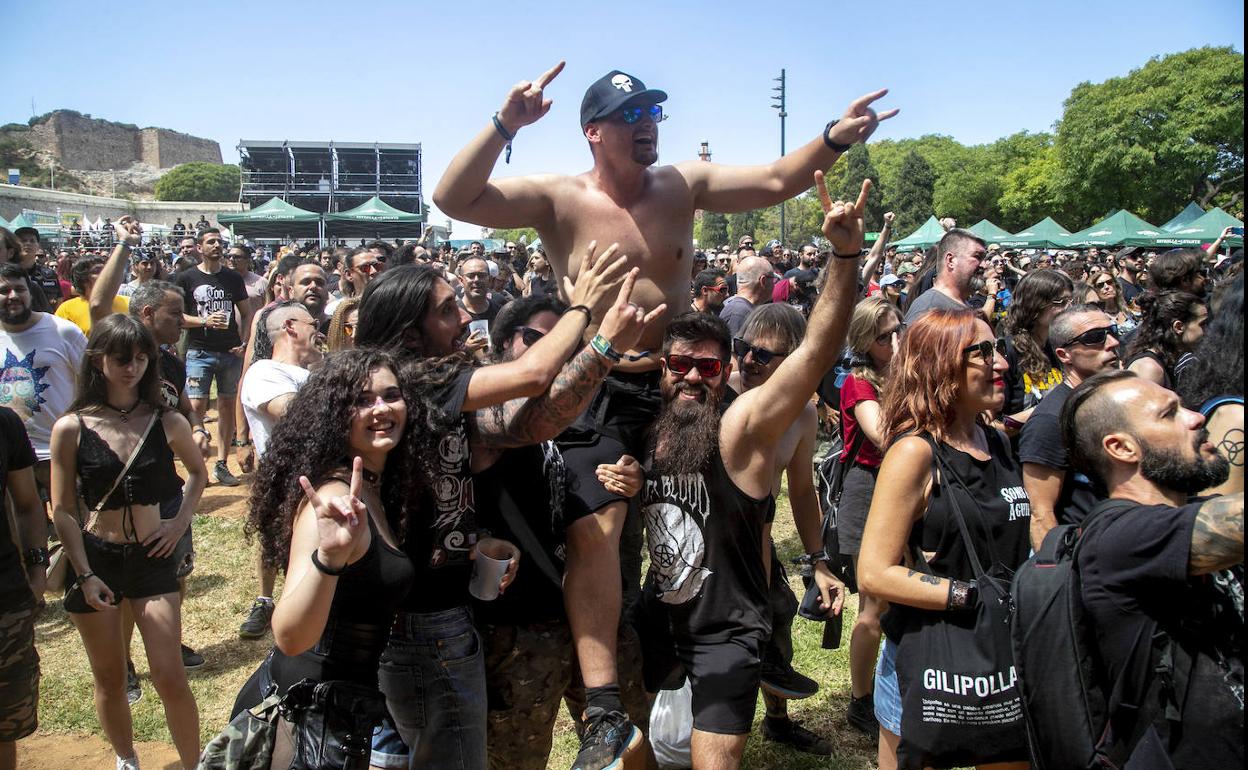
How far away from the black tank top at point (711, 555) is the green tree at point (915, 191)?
66.3 metres

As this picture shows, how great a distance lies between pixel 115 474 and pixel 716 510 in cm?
264

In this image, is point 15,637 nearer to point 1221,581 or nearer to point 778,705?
point 778,705

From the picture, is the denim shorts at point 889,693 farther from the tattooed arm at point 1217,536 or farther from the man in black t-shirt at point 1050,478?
the tattooed arm at point 1217,536

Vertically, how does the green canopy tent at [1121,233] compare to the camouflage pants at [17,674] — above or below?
above

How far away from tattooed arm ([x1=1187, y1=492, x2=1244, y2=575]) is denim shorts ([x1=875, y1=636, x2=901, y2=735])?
105cm

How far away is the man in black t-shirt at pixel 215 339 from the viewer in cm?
845

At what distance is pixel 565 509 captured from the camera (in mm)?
2762

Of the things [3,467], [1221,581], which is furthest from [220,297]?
[1221,581]

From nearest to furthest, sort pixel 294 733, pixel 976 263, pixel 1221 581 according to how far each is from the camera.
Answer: pixel 1221 581 → pixel 294 733 → pixel 976 263

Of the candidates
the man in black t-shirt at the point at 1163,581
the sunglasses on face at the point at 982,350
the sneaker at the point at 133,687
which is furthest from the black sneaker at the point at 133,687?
the man in black t-shirt at the point at 1163,581

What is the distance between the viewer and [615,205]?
10.8 feet

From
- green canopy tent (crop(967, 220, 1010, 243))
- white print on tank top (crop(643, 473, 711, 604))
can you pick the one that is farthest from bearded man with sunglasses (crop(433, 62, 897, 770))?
green canopy tent (crop(967, 220, 1010, 243))

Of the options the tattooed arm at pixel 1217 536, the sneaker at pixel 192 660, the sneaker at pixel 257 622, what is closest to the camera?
the tattooed arm at pixel 1217 536

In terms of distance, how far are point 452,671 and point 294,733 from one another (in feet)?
1.48
